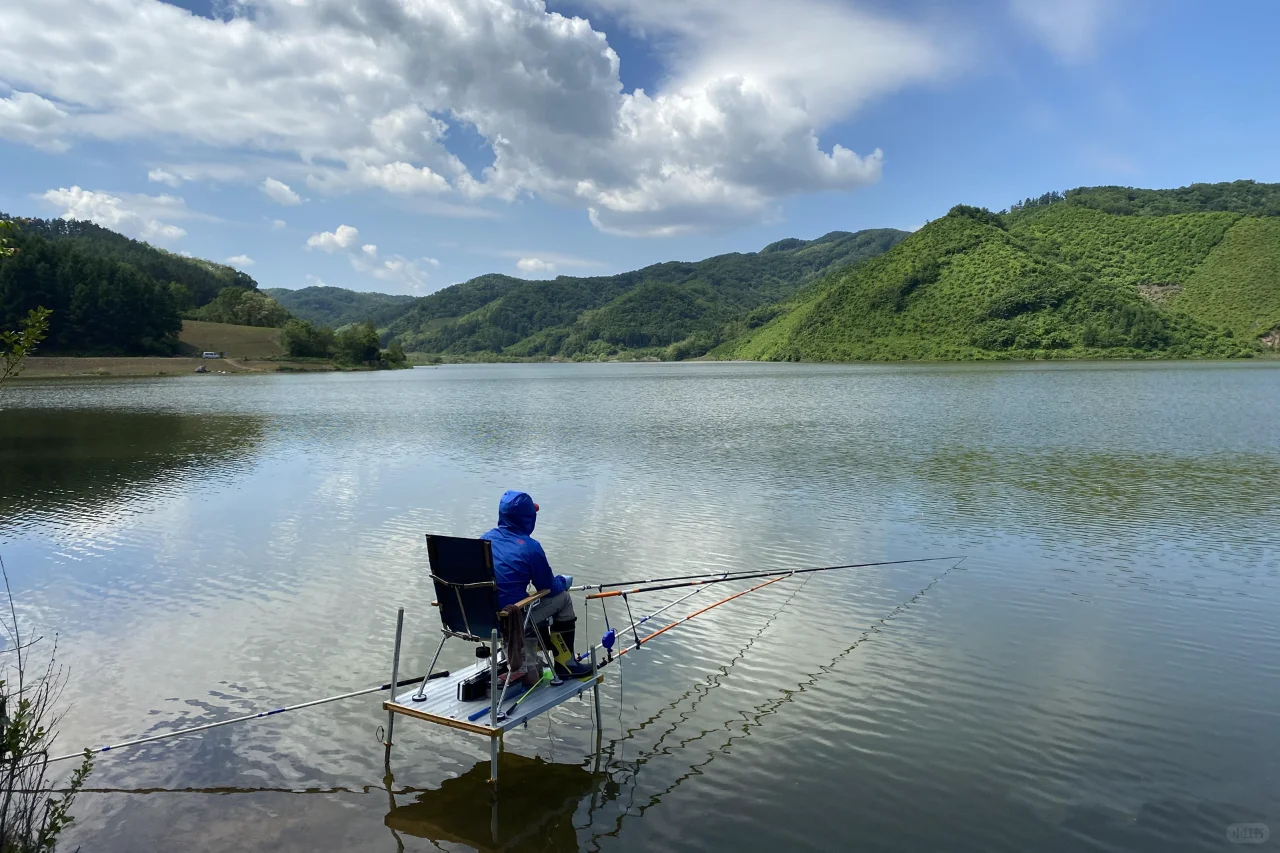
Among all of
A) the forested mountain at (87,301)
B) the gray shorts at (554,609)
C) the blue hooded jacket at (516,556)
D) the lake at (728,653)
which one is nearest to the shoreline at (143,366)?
the forested mountain at (87,301)

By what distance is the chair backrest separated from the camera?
6.54 meters

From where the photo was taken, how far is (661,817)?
A: 6.22 metres

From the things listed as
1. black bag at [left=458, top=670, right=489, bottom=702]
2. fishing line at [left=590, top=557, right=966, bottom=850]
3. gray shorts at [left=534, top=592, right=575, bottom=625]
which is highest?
gray shorts at [left=534, top=592, right=575, bottom=625]

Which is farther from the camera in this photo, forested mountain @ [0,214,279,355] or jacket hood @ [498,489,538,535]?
forested mountain @ [0,214,279,355]

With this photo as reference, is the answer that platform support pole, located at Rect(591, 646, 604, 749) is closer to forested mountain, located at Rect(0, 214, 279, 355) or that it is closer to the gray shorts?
the gray shorts

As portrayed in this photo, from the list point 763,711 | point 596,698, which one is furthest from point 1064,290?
Answer: point 596,698

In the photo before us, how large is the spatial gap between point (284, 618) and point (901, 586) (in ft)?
30.1

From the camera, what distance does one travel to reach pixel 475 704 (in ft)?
22.6

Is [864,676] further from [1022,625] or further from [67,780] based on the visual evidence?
[67,780]

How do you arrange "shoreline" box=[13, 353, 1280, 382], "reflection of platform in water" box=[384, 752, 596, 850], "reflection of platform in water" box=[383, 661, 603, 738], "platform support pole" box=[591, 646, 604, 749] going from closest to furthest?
"reflection of platform in water" box=[384, 752, 596, 850], "reflection of platform in water" box=[383, 661, 603, 738], "platform support pole" box=[591, 646, 604, 749], "shoreline" box=[13, 353, 1280, 382]

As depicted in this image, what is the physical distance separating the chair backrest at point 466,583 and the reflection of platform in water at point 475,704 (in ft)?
2.01

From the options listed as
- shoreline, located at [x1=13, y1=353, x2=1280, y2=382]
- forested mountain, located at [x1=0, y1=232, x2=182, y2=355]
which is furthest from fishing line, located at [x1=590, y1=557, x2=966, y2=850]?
forested mountain, located at [x1=0, y1=232, x2=182, y2=355]

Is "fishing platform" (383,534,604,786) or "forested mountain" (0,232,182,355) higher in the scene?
"forested mountain" (0,232,182,355)

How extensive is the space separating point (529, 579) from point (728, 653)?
3725mm
